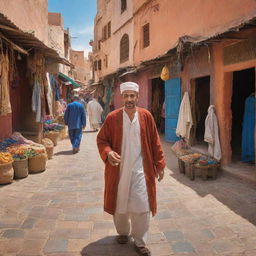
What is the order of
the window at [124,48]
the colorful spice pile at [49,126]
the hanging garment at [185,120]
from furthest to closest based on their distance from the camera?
the window at [124,48] < the colorful spice pile at [49,126] < the hanging garment at [185,120]

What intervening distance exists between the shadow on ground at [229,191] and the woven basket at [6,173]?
11.5ft

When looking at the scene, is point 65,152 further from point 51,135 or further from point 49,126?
point 49,126

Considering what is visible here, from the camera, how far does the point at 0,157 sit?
18.7 ft

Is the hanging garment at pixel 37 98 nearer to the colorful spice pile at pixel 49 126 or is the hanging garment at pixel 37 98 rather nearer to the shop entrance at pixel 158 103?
the colorful spice pile at pixel 49 126

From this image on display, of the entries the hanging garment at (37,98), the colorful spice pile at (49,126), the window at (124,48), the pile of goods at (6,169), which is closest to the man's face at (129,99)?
the pile of goods at (6,169)

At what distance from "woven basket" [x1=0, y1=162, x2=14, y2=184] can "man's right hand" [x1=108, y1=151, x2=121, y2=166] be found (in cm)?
338

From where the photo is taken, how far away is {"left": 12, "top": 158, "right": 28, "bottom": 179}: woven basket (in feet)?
20.4

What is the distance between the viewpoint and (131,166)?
10.3 ft

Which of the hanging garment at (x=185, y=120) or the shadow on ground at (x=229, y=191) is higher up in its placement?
the hanging garment at (x=185, y=120)

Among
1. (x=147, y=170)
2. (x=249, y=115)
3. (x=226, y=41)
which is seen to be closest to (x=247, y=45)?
(x=226, y=41)

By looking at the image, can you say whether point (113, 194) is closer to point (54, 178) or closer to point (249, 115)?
point (54, 178)

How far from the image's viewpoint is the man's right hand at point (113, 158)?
302cm

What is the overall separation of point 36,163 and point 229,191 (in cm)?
427

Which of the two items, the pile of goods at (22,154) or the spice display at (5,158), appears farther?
the pile of goods at (22,154)
